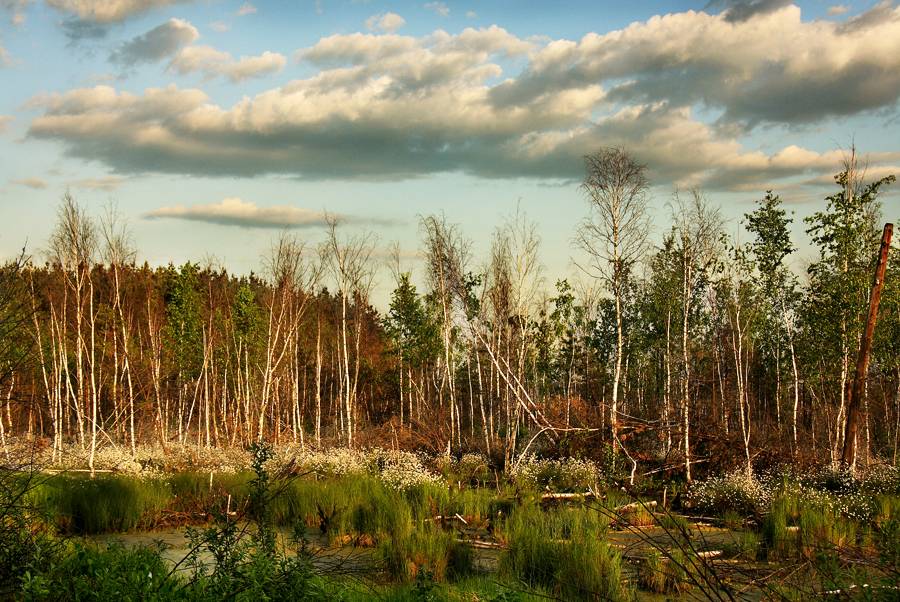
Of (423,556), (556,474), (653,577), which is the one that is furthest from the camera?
(556,474)

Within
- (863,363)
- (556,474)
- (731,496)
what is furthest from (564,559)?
(863,363)

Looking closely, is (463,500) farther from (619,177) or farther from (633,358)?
(633,358)

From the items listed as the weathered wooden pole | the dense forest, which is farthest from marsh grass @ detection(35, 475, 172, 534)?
the weathered wooden pole

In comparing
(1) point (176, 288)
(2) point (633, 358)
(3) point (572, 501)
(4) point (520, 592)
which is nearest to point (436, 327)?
(2) point (633, 358)

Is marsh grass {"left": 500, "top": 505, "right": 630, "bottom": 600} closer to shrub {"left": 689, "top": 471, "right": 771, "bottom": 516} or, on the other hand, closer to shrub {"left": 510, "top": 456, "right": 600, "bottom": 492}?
shrub {"left": 689, "top": 471, "right": 771, "bottom": 516}

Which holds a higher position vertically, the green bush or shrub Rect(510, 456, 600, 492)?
the green bush

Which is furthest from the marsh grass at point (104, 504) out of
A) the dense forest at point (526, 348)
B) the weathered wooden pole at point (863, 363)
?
the weathered wooden pole at point (863, 363)

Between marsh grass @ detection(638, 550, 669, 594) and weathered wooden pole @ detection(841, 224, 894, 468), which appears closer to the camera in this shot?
marsh grass @ detection(638, 550, 669, 594)

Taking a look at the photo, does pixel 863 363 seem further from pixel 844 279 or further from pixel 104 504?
pixel 104 504

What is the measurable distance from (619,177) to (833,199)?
6175 mm

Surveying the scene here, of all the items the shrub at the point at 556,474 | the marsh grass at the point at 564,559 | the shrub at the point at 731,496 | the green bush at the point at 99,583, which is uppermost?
the green bush at the point at 99,583

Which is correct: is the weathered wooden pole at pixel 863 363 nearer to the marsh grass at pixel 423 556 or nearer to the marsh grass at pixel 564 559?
the marsh grass at pixel 564 559

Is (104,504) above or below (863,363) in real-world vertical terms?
below

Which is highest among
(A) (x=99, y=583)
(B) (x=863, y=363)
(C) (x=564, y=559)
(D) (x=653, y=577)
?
(B) (x=863, y=363)
